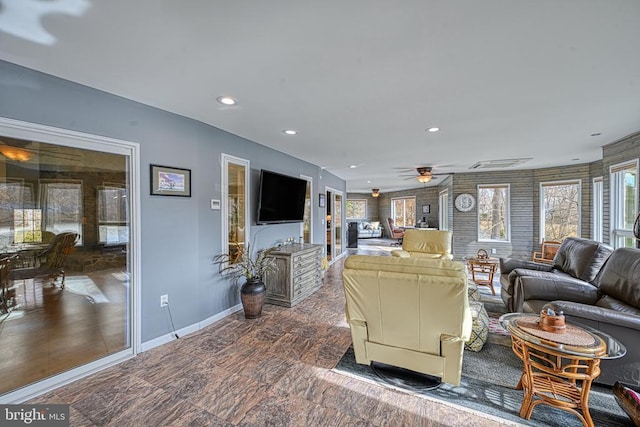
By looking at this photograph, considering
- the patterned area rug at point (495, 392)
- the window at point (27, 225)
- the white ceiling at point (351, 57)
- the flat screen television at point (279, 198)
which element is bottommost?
the patterned area rug at point (495, 392)

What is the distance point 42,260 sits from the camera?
2250mm

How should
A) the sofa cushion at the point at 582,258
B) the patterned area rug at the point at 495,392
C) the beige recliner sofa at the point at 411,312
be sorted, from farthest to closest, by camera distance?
the sofa cushion at the point at 582,258
the beige recliner sofa at the point at 411,312
the patterned area rug at the point at 495,392

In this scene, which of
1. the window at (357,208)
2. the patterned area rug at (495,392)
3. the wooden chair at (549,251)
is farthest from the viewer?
the window at (357,208)

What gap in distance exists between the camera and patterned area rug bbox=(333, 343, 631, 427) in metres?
1.82

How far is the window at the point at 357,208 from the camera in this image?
47.7 feet

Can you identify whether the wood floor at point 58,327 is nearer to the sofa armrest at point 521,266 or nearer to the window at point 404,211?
the sofa armrest at point 521,266

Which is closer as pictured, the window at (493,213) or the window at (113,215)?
the window at (113,215)

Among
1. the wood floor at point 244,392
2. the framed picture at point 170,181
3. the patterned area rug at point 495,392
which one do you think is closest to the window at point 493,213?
the patterned area rug at point 495,392

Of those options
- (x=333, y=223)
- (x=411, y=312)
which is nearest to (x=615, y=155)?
(x=411, y=312)

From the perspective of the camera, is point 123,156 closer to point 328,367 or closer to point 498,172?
point 328,367

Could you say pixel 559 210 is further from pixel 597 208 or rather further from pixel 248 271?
pixel 248 271

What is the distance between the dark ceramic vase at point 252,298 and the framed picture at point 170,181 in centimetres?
137

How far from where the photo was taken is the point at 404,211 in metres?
13.3

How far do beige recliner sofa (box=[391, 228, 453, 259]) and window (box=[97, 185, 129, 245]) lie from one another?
4.30m
